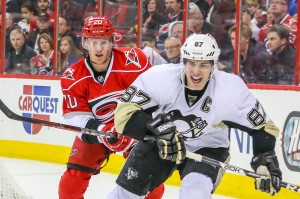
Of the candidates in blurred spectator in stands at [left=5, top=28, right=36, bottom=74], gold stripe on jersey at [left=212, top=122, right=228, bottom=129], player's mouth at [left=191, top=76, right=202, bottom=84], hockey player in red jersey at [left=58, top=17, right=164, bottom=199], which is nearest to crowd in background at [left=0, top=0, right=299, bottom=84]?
blurred spectator in stands at [left=5, top=28, right=36, bottom=74]

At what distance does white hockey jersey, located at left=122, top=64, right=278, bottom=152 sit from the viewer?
11.9ft

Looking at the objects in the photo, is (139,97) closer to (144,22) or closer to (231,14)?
(231,14)

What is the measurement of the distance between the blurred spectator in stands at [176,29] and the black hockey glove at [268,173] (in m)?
3.14

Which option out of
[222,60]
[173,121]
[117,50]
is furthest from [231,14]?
[173,121]

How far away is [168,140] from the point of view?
3535 millimetres

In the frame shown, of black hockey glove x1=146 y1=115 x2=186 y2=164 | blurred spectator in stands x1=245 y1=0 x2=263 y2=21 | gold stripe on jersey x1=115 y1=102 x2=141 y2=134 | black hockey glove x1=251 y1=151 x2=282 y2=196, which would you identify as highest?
blurred spectator in stands x1=245 y1=0 x2=263 y2=21

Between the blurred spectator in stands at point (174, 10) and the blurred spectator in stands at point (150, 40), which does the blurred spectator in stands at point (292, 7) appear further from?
the blurred spectator in stands at point (150, 40)

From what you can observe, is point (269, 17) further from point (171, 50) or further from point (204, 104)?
point (204, 104)

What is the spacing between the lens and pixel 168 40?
266 inches

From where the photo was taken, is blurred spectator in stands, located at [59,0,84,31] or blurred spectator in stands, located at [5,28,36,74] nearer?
blurred spectator in stands, located at [59,0,84,31]

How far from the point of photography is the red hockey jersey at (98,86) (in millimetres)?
4441

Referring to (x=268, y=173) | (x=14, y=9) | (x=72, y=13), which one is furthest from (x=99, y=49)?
(x=14, y=9)

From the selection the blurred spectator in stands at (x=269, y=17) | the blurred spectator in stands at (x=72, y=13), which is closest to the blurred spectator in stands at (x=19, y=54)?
the blurred spectator in stands at (x=72, y=13)

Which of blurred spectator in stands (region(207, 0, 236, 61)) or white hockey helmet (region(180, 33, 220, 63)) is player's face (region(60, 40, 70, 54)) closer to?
blurred spectator in stands (region(207, 0, 236, 61))
